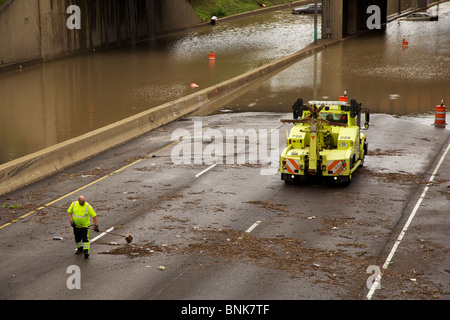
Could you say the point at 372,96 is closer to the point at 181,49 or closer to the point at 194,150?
the point at 194,150

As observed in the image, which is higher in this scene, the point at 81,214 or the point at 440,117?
the point at 440,117

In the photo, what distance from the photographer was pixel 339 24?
56562 millimetres

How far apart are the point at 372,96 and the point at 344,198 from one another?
16820mm

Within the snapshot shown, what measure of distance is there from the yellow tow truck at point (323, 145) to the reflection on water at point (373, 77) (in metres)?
10.8

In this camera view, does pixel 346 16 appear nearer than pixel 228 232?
No

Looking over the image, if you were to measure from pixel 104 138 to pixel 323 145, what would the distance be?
29.7 feet

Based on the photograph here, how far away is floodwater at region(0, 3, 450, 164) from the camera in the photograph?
32375 millimetres

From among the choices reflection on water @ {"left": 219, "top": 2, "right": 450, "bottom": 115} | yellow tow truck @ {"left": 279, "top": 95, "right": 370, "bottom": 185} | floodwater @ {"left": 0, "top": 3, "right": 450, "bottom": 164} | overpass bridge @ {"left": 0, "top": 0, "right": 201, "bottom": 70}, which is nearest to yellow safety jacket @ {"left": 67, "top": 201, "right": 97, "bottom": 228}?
yellow tow truck @ {"left": 279, "top": 95, "right": 370, "bottom": 185}

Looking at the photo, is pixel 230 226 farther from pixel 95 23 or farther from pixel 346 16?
pixel 346 16

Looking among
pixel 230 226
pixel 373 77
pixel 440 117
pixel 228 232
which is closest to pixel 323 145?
pixel 230 226

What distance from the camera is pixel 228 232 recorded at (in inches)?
720

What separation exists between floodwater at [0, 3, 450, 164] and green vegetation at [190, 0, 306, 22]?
31.4 ft

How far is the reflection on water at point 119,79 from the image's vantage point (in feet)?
100.0

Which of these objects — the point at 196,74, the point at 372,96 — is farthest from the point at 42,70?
the point at 372,96
